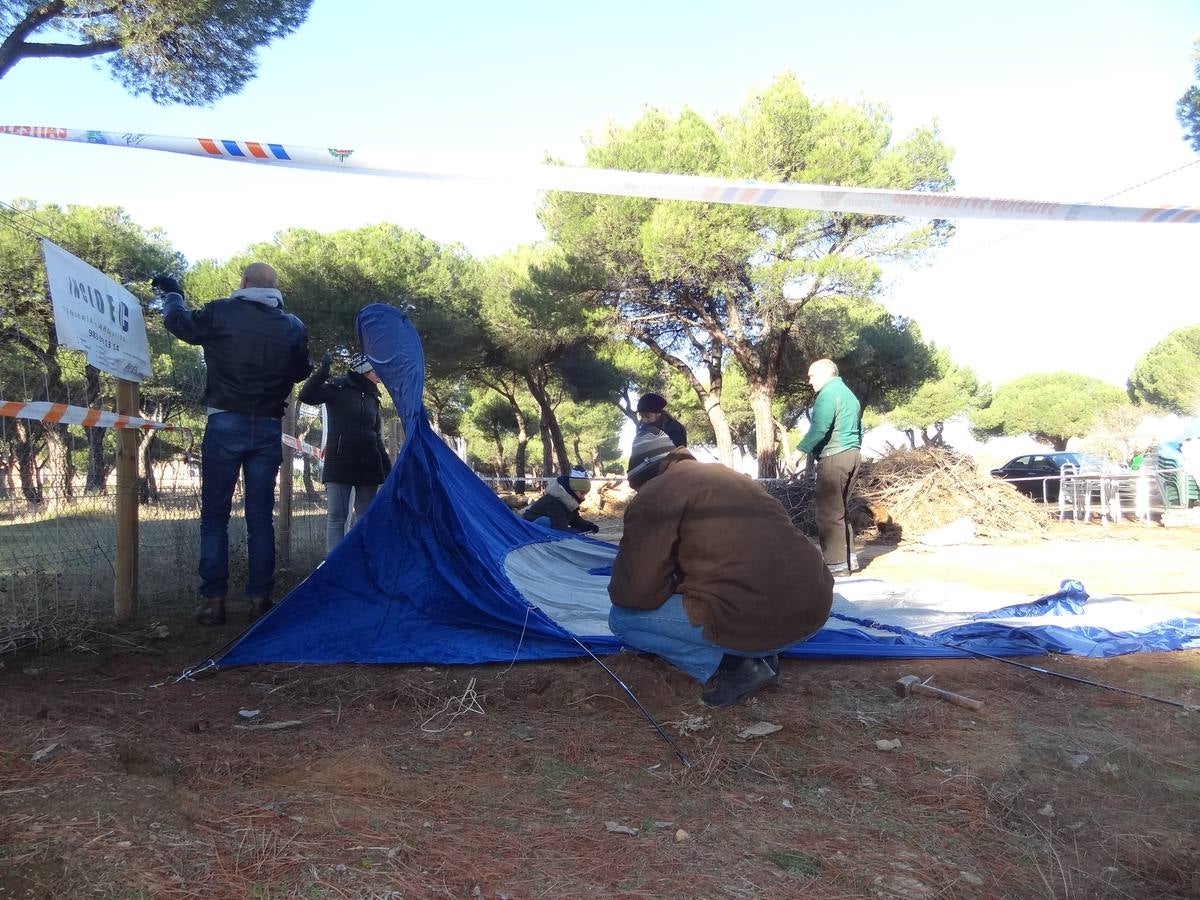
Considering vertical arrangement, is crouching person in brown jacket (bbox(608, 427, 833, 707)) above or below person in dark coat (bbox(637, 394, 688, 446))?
below

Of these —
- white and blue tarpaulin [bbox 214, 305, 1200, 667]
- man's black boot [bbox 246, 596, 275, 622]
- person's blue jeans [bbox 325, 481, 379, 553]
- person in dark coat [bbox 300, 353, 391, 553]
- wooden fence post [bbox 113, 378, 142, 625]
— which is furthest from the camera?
person's blue jeans [bbox 325, 481, 379, 553]

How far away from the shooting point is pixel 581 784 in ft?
7.12

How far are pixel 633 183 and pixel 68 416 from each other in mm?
2669

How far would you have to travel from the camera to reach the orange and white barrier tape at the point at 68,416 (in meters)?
3.10

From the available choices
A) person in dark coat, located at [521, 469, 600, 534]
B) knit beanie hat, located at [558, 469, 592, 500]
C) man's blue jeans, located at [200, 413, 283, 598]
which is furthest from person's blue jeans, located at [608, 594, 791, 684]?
knit beanie hat, located at [558, 469, 592, 500]

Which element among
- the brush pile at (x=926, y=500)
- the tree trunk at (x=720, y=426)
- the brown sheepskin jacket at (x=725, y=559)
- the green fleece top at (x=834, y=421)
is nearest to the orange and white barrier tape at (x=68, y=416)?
the brown sheepskin jacket at (x=725, y=559)

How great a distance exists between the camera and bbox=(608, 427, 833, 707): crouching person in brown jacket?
104 inches

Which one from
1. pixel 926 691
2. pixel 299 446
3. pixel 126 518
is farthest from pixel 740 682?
pixel 299 446

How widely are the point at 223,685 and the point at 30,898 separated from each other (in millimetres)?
1566

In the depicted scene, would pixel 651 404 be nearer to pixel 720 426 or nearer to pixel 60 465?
pixel 60 465

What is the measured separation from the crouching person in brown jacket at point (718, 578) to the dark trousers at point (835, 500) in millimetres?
3109

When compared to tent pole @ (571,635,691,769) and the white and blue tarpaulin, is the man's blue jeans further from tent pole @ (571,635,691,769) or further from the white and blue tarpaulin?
tent pole @ (571,635,691,769)

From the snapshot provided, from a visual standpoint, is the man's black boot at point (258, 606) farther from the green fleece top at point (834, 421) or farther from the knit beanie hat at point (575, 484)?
the green fleece top at point (834, 421)

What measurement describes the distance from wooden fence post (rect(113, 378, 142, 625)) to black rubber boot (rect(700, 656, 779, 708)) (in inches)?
114
